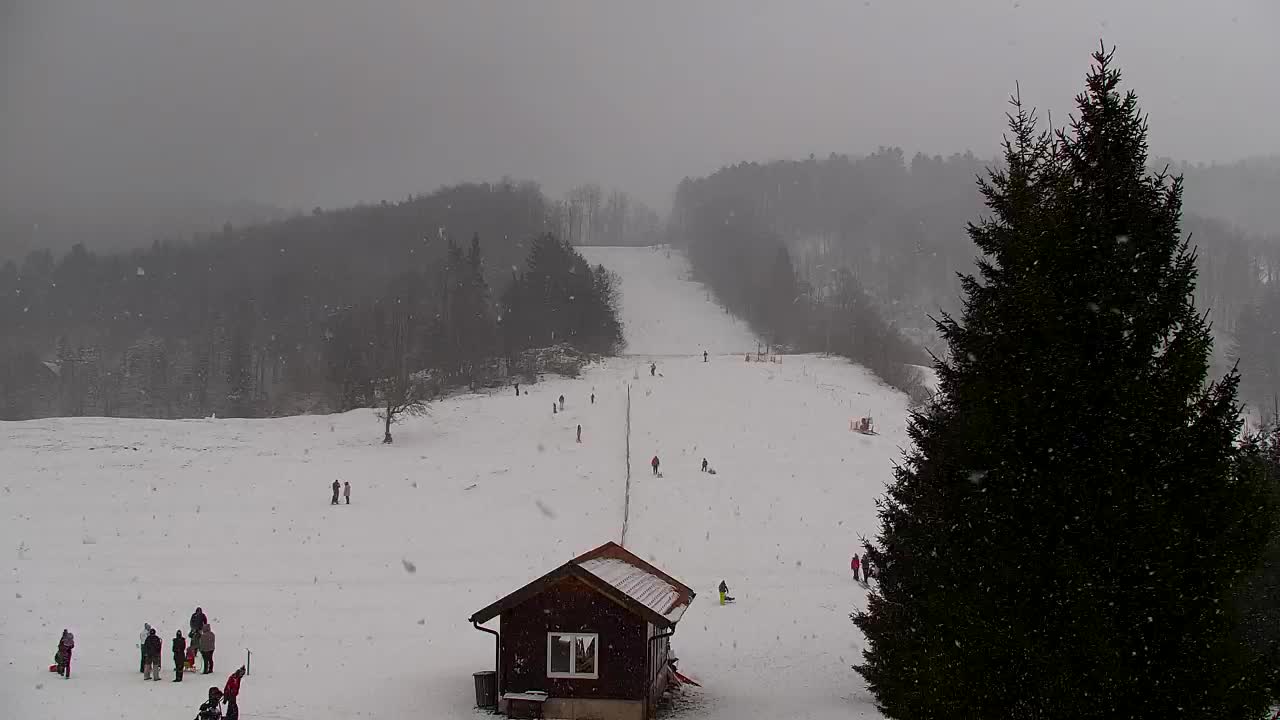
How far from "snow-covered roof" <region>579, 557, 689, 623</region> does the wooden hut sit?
0.46 ft

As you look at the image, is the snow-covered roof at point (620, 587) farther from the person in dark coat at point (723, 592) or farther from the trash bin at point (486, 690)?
the person in dark coat at point (723, 592)

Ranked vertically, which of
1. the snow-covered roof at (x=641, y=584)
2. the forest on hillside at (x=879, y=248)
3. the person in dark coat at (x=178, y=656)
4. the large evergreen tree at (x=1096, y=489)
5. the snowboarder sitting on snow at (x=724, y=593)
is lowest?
the snowboarder sitting on snow at (x=724, y=593)

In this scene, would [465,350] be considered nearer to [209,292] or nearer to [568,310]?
[568,310]

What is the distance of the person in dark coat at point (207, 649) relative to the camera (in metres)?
17.9

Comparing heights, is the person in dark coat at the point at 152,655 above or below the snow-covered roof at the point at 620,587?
below

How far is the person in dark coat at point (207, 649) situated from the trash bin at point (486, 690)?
18.8ft

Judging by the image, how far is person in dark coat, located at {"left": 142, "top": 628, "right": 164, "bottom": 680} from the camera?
675 inches

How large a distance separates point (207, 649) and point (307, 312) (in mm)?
102389

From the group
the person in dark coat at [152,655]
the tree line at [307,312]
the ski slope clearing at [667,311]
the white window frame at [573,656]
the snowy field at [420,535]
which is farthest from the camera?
the ski slope clearing at [667,311]

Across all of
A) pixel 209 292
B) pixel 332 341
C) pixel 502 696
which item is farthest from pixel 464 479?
pixel 209 292

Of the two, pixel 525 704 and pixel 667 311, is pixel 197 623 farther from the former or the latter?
pixel 667 311

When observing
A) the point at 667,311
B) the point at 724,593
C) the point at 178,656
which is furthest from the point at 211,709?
the point at 667,311

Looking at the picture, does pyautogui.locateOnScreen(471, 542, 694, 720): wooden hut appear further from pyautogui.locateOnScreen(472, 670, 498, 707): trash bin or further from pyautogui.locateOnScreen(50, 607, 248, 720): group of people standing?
pyautogui.locateOnScreen(50, 607, 248, 720): group of people standing

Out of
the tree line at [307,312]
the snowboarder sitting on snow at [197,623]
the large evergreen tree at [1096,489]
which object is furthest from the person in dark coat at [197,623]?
the tree line at [307,312]
